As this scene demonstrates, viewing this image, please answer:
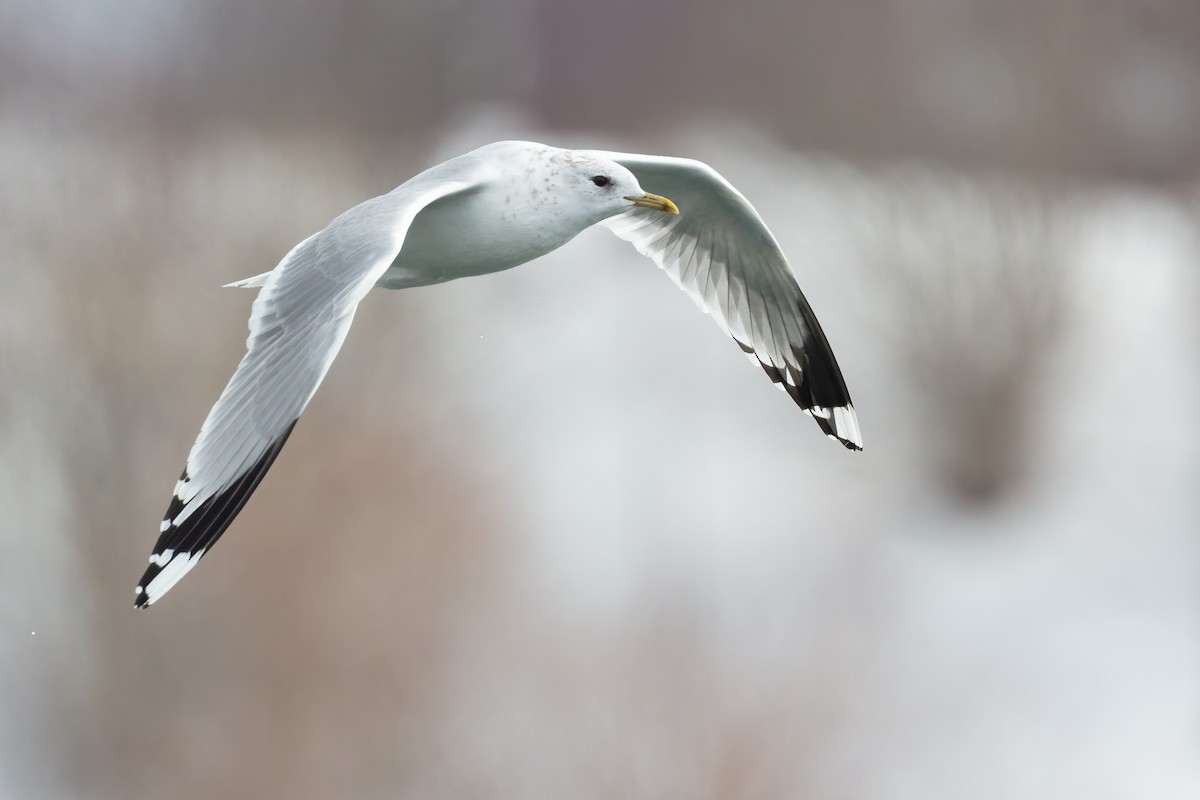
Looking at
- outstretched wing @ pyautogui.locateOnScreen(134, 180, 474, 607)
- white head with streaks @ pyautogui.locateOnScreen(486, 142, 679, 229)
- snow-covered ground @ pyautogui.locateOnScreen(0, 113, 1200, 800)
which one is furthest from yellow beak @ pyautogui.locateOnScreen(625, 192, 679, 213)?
snow-covered ground @ pyautogui.locateOnScreen(0, 113, 1200, 800)

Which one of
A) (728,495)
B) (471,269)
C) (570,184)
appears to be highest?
(570,184)

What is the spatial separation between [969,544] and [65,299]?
12.4 feet

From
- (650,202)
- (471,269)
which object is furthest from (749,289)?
(471,269)

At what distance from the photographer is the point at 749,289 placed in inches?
95.5

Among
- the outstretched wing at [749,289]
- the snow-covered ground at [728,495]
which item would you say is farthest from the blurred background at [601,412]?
the outstretched wing at [749,289]

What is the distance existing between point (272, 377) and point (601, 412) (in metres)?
4.89

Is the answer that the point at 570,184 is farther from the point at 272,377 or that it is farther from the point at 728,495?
the point at 728,495

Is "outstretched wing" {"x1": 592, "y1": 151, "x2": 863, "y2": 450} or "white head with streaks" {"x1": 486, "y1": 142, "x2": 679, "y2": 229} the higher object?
"white head with streaks" {"x1": 486, "y1": 142, "x2": 679, "y2": 229}

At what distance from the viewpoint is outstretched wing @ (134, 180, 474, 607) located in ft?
5.19

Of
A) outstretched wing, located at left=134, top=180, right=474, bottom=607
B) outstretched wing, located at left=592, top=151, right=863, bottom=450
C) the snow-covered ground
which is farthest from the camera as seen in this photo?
the snow-covered ground

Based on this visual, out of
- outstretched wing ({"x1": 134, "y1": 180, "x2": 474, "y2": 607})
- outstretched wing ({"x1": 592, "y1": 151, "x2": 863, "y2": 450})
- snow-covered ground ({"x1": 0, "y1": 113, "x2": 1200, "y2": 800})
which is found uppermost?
outstretched wing ({"x1": 134, "y1": 180, "x2": 474, "y2": 607})

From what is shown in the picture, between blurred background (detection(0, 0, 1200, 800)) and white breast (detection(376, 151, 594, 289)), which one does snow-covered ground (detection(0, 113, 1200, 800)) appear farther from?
white breast (detection(376, 151, 594, 289))

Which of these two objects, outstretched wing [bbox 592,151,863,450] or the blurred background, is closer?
outstretched wing [bbox 592,151,863,450]

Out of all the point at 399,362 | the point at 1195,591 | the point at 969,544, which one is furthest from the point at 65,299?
the point at 1195,591
